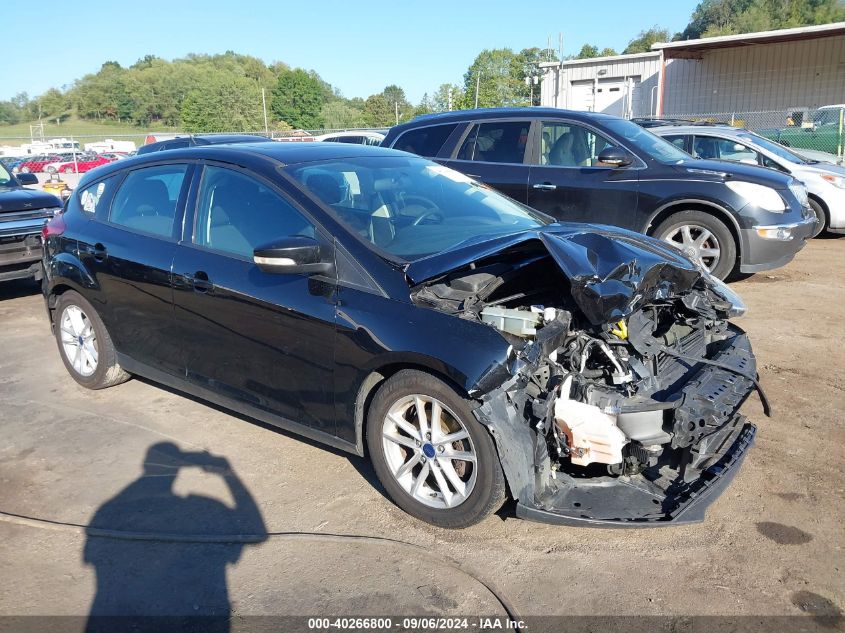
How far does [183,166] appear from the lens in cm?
446

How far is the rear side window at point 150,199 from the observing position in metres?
4.48

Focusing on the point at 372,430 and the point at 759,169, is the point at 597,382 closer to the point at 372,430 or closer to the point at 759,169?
the point at 372,430

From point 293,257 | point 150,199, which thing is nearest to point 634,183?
point 150,199

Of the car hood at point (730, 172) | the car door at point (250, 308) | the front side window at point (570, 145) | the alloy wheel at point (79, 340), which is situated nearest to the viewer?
the car door at point (250, 308)

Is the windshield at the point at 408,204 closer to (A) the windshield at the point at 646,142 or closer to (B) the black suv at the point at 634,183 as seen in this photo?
(B) the black suv at the point at 634,183

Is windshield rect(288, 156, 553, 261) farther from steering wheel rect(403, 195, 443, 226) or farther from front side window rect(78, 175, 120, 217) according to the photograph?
front side window rect(78, 175, 120, 217)

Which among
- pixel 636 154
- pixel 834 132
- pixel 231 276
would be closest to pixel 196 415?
pixel 231 276

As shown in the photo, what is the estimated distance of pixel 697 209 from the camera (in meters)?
7.57

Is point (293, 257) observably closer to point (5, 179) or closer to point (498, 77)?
point (5, 179)

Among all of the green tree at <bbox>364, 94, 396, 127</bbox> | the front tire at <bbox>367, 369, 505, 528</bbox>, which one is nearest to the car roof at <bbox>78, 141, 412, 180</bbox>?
the front tire at <bbox>367, 369, 505, 528</bbox>

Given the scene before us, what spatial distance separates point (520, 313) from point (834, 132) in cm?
1816

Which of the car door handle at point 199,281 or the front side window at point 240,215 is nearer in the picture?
the front side window at point 240,215

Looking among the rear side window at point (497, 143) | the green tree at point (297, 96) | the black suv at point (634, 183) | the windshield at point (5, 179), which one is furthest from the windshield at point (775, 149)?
the green tree at point (297, 96)

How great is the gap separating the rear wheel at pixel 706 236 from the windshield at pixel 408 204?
3418 millimetres
